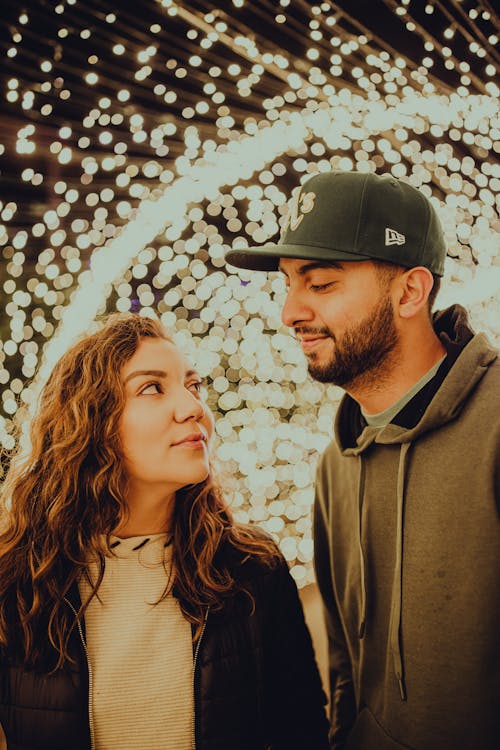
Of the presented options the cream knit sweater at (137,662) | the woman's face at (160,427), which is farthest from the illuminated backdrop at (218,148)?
the cream knit sweater at (137,662)

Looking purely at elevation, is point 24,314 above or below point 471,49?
below

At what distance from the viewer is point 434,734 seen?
51.3 inches

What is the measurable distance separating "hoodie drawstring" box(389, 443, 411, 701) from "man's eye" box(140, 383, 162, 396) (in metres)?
0.70

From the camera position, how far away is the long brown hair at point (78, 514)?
1.41 meters

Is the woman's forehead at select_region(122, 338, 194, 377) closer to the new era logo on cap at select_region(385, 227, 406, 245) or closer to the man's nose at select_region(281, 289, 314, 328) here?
the man's nose at select_region(281, 289, 314, 328)

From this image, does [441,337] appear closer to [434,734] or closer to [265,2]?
[434,734]

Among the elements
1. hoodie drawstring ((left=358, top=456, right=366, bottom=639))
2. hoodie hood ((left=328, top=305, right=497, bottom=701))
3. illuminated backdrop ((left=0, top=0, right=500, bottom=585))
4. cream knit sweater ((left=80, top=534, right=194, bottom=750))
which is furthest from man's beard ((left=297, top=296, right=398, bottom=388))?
illuminated backdrop ((left=0, top=0, right=500, bottom=585))

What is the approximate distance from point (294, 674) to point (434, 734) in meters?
0.37

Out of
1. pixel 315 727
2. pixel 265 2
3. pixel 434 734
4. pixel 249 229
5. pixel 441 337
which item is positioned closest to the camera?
pixel 434 734

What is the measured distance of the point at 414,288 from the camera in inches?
60.7

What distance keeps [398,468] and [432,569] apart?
0.27 meters

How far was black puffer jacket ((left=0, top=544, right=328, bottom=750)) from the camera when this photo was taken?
1285 mm

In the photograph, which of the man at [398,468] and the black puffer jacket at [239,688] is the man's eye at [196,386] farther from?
the black puffer jacket at [239,688]

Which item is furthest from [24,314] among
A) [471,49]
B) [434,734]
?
[471,49]
